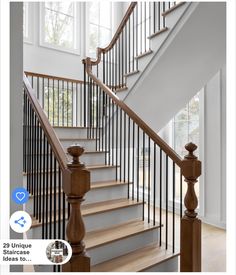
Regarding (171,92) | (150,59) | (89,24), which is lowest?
(171,92)

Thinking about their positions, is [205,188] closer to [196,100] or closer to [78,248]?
[196,100]

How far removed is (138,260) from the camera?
1.85 meters

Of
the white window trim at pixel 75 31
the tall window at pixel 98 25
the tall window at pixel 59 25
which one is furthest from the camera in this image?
the tall window at pixel 98 25

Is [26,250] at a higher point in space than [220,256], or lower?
higher

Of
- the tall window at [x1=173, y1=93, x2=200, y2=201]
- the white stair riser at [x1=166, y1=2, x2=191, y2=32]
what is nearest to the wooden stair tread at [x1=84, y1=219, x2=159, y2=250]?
the white stair riser at [x1=166, y1=2, x2=191, y2=32]

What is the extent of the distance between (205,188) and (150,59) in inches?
79.3

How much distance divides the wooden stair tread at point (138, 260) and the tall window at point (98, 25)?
3978 millimetres

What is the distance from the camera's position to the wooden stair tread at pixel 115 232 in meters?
1.86

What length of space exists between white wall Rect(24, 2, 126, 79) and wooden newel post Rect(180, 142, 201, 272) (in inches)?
132

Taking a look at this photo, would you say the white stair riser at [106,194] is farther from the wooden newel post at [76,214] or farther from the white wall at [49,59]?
the white wall at [49,59]

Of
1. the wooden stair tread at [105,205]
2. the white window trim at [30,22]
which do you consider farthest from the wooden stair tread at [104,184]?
the white window trim at [30,22]

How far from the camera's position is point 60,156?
134 centimetres

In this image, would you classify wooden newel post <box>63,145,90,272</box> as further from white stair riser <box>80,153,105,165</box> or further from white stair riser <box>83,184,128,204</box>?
white stair riser <box>80,153,105,165</box>

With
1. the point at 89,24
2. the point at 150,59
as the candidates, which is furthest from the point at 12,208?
the point at 89,24
